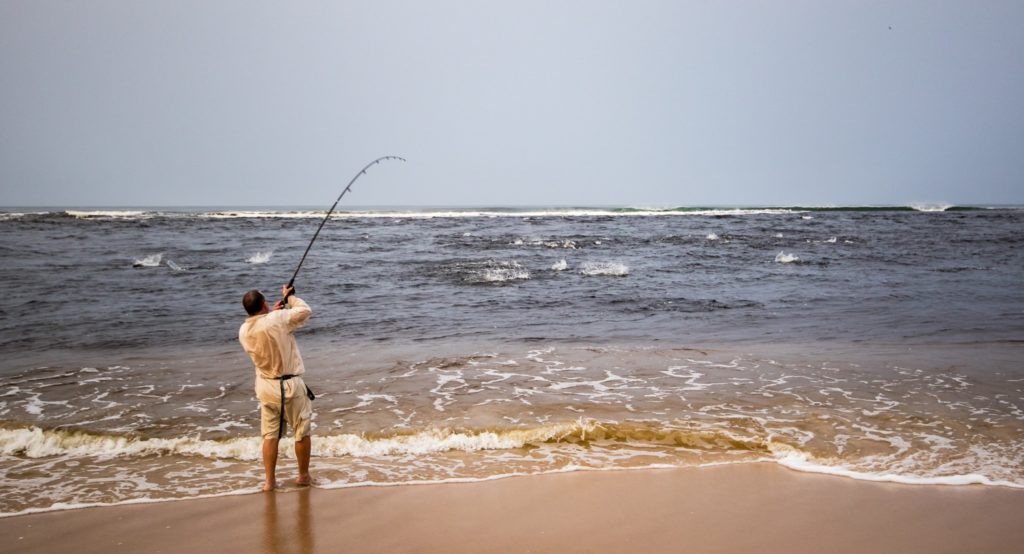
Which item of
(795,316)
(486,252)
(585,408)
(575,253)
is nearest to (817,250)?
(575,253)

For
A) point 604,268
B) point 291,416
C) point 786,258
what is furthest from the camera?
point 786,258

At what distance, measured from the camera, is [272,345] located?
193 inches

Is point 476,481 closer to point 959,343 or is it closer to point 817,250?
point 959,343

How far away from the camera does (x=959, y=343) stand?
31.0ft

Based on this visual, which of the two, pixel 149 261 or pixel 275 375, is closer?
pixel 275 375

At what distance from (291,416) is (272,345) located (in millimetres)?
573

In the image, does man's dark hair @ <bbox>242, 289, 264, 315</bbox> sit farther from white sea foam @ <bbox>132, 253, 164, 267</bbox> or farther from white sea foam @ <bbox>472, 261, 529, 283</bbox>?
white sea foam @ <bbox>132, 253, 164, 267</bbox>

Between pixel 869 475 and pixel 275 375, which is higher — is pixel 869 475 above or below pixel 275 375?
below

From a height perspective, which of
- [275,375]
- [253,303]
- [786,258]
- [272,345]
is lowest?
[786,258]

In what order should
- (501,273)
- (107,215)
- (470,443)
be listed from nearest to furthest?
(470,443)
(501,273)
(107,215)

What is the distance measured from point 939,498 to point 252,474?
5.15 metres

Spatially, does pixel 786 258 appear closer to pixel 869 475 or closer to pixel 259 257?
pixel 259 257

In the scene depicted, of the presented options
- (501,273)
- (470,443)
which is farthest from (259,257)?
(470,443)

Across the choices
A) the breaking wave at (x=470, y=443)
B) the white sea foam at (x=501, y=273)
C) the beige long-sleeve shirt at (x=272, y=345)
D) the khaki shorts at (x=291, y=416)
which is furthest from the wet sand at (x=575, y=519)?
the white sea foam at (x=501, y=273)
